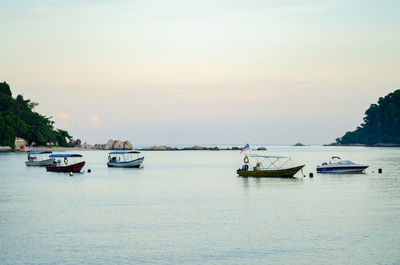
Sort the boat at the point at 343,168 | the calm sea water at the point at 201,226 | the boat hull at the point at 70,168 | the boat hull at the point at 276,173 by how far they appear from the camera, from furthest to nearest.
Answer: the boat hull at the point at 70,168 < the boat at the point at 343,168 < the boat hull at the point at 276,173 < the calm sea water at the point at 201,226

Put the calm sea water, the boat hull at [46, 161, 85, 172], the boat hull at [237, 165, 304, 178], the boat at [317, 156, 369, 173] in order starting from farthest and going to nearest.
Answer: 1. the boat hull at [46, 161, 85, 172]
2. the boat at [317, 156, 369, 173]
3. the boat hull at [237, 165, 304, 178]
4. the calm sea water

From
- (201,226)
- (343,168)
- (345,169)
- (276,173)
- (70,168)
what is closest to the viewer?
(201,226)

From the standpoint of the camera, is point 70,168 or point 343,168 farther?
point 70,168

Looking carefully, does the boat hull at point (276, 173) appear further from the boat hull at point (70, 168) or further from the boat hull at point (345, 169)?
the boat hull at point (70, 168)

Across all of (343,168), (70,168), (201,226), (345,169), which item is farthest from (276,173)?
(201,226)

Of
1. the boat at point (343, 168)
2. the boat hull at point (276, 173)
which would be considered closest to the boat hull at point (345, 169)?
the boat at point (343, 168)

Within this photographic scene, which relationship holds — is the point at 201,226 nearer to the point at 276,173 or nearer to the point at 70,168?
the point at 276,173

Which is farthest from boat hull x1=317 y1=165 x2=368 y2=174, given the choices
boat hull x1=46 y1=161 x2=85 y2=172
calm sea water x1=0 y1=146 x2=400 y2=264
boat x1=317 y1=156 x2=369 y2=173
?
boat hull x1=46 y1=161 x2=85 y2=172

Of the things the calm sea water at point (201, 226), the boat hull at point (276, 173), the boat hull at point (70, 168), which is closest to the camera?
the calm sea water at point (201, 226)

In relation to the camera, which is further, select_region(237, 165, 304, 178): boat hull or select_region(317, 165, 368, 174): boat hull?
select_region(317, 165, 368, 174): boat hull

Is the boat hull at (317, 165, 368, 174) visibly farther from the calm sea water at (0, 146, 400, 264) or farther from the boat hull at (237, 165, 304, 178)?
the calm sea water at (0, 146, 400, 264)

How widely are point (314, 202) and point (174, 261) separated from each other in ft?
90.2

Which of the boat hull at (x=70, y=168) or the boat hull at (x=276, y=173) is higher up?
the boat hull at (x=70, y=168)

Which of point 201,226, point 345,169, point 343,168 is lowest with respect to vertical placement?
point 201,226
